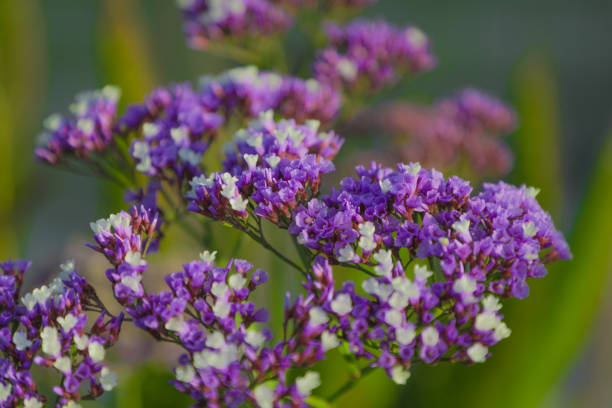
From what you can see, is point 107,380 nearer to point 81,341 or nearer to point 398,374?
point 81,341

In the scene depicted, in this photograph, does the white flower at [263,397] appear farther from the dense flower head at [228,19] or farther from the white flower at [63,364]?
the dense flower head at [228,19]

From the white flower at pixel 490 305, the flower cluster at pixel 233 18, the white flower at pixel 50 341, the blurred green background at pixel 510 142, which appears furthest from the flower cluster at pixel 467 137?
the white flower at pixel 50 341

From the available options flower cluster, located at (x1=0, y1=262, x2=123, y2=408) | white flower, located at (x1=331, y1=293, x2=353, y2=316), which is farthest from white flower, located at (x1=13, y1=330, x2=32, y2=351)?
white flower, located at (x1=331, y1=293, x2=353, y2=316)

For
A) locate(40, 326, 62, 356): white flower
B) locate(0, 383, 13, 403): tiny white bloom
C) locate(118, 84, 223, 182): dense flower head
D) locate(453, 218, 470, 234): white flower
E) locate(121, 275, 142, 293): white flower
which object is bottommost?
locate(0, 383, 13, 403): tiny white bloom

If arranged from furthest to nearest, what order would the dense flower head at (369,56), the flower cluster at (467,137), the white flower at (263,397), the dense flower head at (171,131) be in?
the flower cluster at (467,137) < the dense flower head at (369,56) < the dense flower head at (171,131) < the white flower at (263,397)

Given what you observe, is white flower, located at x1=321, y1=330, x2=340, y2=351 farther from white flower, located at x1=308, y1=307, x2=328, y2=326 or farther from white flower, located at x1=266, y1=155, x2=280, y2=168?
white flower, located at x1=266, y1=155, x2=280, y2=168

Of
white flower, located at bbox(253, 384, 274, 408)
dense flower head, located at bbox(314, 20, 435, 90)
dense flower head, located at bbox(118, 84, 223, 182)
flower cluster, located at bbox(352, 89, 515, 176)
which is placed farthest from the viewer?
flower cluster, located at bbox(352, 89, 515, 176)
